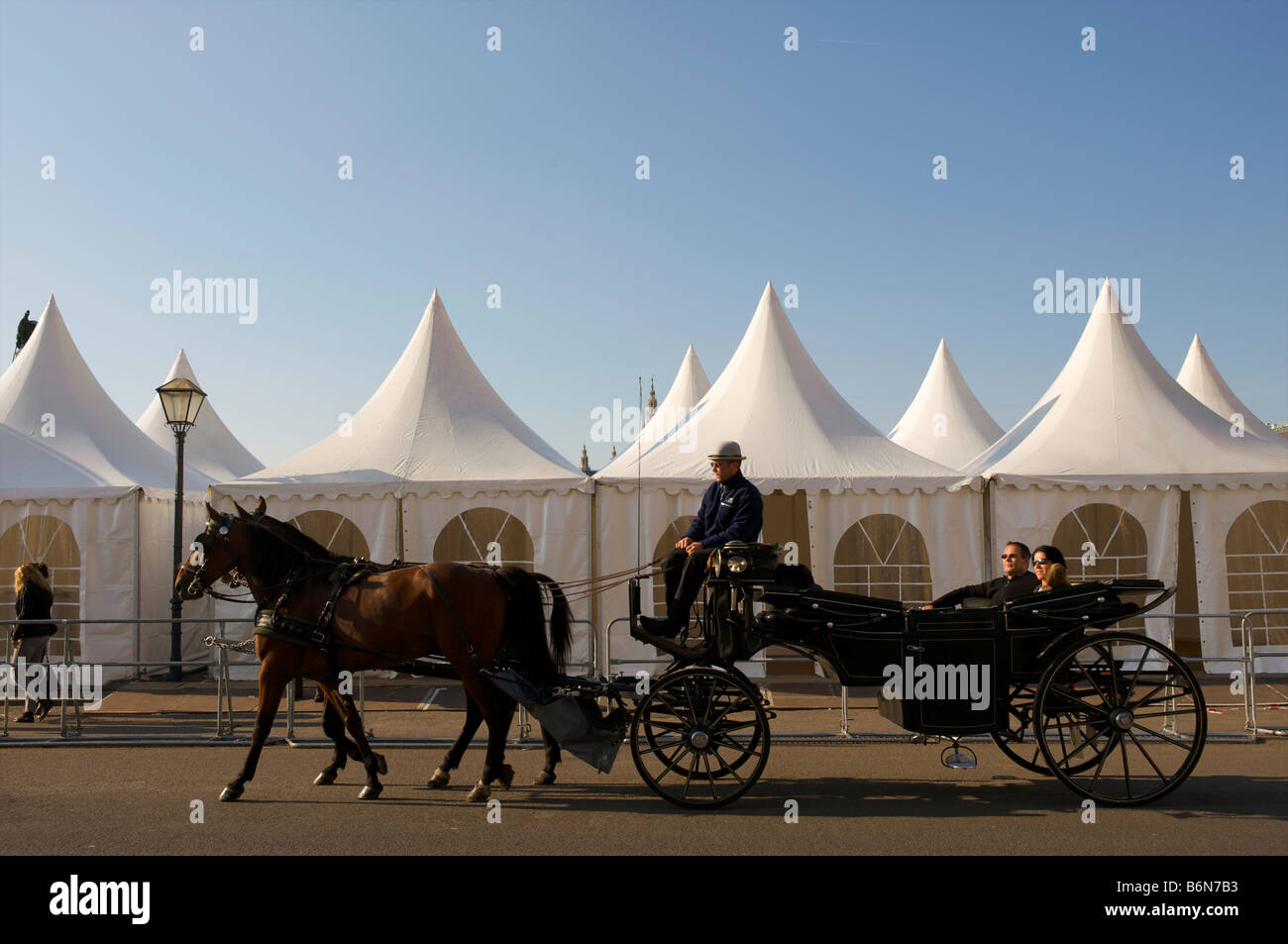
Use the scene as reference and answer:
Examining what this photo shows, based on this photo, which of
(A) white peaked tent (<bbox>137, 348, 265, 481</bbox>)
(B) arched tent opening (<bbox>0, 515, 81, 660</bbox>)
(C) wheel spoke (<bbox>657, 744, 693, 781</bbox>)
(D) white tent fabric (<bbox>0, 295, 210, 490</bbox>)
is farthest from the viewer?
(A) white peaked tent (<bbox>137, 348, 265, 481</bbox>)

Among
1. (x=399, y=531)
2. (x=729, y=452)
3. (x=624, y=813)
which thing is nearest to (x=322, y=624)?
(x=624, y=813)

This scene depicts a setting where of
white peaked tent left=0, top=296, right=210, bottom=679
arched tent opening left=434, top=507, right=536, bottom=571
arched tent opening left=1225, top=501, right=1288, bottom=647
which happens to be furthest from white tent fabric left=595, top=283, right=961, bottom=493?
white peaked tent left=0, top=296, right=210, bottom=679

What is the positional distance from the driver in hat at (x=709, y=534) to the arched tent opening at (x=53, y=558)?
32.4 feet

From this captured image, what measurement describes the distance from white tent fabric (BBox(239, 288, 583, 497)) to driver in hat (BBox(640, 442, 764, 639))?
5607mm

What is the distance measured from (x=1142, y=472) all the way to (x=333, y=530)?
36.6 feet

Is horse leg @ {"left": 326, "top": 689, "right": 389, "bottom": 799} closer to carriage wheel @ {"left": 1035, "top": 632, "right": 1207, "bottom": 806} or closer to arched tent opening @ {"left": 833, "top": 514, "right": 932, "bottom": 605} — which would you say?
carriage wheel @ {"left": 1035, "top": 632, "right": 1207, "bottom": 806}

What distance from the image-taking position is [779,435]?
41.8 feet

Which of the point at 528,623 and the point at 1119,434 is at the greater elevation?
the point at 1119,434

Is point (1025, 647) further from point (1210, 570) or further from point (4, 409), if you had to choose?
point (4, 409)

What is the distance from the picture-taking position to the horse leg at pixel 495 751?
19.4 ft

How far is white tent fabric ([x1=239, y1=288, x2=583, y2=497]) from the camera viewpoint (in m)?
12.0

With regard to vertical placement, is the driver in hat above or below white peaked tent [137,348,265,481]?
below

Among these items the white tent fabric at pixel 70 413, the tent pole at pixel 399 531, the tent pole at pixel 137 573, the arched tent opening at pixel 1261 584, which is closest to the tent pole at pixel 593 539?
the tent pole at pixel 399 531

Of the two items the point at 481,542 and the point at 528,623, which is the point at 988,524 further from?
the point at 528,623
